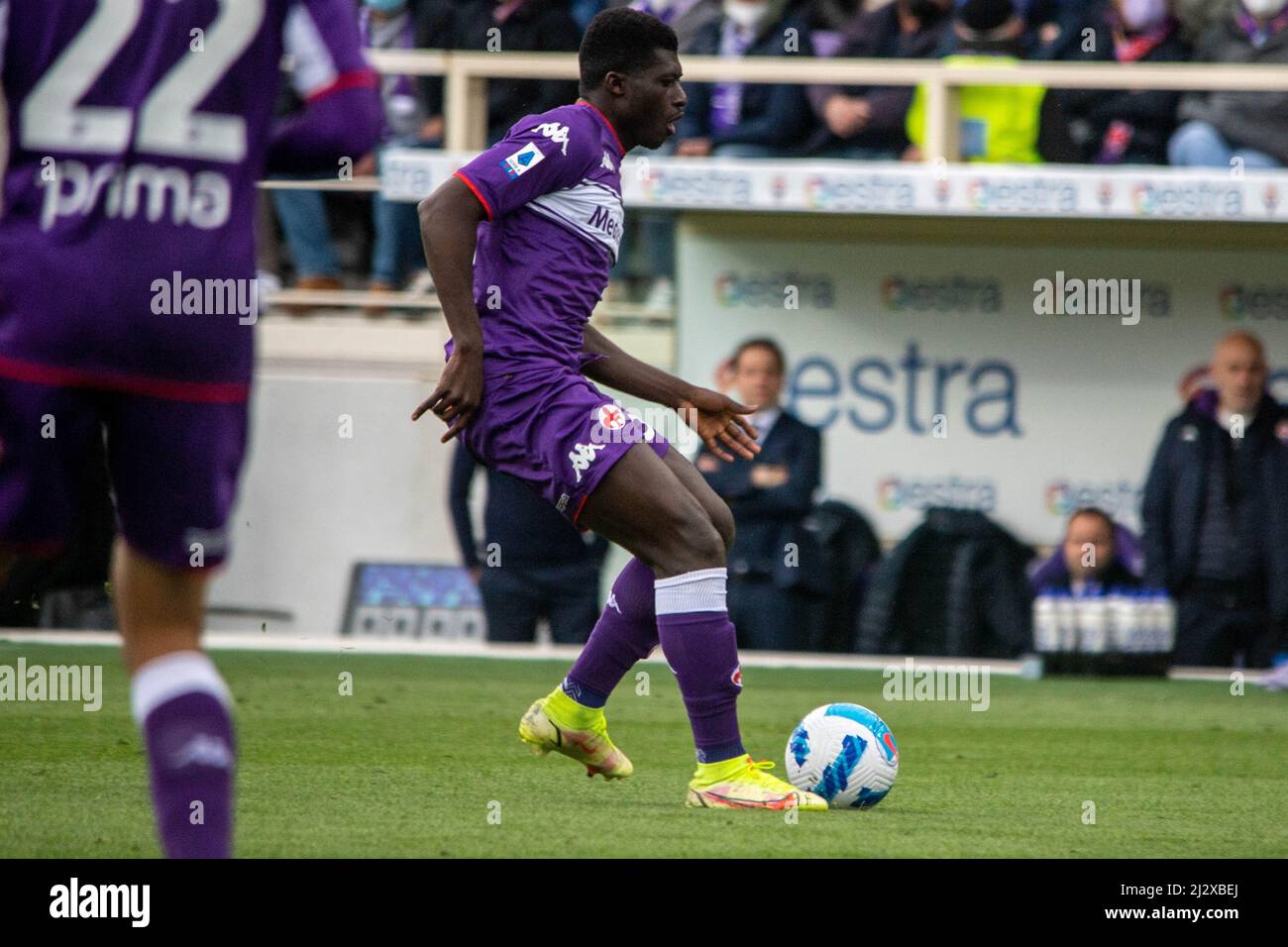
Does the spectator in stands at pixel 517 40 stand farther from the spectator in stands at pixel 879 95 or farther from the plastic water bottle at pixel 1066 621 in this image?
the plastic water bottle at pixel 1066 621

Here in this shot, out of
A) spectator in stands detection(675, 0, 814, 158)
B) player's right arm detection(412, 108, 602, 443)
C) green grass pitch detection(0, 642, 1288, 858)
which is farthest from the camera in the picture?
spectator in stands detection(675, 0, 814, 158)

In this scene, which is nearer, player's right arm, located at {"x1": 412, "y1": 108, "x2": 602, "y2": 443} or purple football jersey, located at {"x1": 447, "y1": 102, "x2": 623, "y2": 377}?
player's right arm, located at {"x1": 412, "y1": 108, "x2": 602, "y2": 443}

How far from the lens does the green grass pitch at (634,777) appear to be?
214 inches

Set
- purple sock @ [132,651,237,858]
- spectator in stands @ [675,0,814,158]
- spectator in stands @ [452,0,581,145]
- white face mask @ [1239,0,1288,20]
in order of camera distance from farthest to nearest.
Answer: spectator in stands @ [452,0,581,145], spectator in stands @ [675,0,814,158], white face mask @ [1239,0,1288,20], purple sock @ [132,651,237,858]

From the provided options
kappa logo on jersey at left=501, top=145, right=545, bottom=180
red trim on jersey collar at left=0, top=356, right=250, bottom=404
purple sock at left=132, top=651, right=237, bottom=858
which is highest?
kappa logo on jersey at left=501, top=145, right=545, bottom=180

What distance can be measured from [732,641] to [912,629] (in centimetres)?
653

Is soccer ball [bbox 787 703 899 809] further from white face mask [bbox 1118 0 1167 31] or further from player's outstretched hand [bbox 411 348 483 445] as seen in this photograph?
white face mask [bbox 1118 0 1167 31]

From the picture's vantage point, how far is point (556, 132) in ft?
20.1

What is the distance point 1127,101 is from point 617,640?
7.51 m

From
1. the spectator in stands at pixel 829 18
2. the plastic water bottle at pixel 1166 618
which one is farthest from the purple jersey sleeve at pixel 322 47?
the spectator in stands at pixel 829 18

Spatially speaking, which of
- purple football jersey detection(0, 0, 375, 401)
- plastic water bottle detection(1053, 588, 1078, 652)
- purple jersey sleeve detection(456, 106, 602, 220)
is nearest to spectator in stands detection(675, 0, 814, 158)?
plastic water bottle detection(1053, 588, 1078, 652)

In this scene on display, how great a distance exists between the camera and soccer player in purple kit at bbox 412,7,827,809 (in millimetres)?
5949

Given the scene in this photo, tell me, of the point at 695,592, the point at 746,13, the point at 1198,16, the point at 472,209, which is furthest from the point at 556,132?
the point at 1198,16
